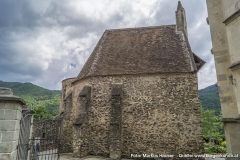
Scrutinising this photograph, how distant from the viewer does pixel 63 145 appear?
14.0 m

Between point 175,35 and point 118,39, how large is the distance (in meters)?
4.95

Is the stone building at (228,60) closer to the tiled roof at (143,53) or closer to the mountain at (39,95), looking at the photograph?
the tiled roof at (143,53)

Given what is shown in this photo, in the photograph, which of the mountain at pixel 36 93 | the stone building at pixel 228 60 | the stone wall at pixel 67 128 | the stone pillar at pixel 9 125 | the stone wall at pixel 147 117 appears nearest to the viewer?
Result: the stone pillar at pixel 9 125

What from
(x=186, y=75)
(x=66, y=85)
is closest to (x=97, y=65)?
(x=66, y=85)

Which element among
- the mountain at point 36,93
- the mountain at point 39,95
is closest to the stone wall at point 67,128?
the mountain at point 39,95

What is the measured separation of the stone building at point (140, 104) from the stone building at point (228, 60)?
180 inches

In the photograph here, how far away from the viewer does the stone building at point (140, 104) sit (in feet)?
36.7

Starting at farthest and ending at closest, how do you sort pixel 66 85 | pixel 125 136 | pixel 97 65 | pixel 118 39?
pixel 66 85 < pixel 118 39 < pixel 97 65 < pixel 125 136

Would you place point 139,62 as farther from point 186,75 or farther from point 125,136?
point 125,136

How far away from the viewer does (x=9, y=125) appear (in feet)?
11.3

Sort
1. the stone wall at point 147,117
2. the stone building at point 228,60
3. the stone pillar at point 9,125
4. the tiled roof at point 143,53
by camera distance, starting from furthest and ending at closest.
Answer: the tiled roof at point 143,53 → the stone wall at point 147,117 → the stone building at point 228,60 → the stone pillar at point 9,125

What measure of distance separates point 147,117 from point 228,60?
6413 mm

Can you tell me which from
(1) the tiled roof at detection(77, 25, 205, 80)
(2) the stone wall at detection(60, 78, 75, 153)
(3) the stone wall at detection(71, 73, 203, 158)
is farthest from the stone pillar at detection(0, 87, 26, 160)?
(2) the stone wall at detection(60, 78, 75, 153)

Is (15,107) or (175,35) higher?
(175,35)
